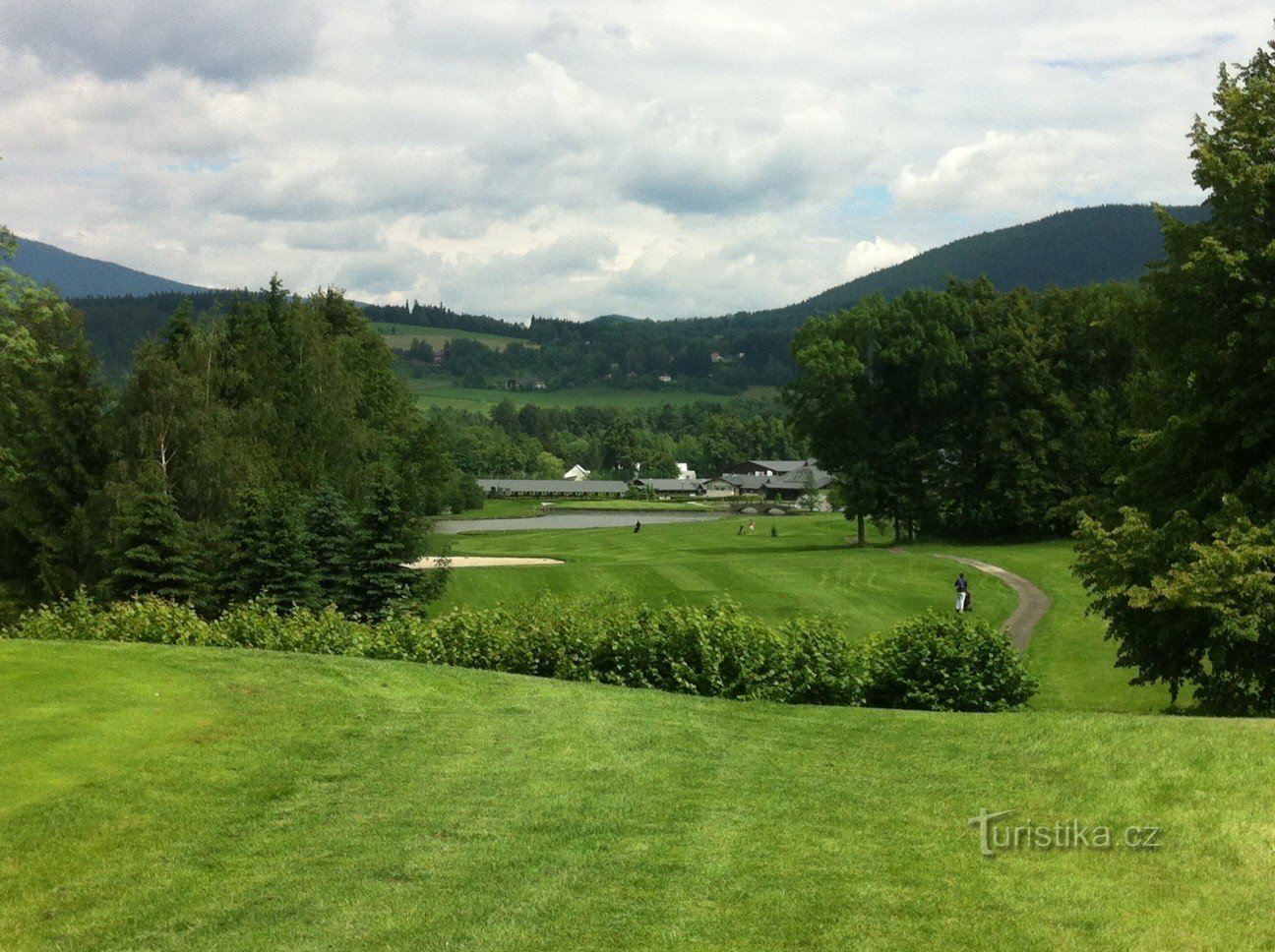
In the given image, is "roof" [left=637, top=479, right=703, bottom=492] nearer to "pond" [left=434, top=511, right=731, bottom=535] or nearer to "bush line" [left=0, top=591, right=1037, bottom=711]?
"pond" [left=434, top=511, right=731, bottom=535]

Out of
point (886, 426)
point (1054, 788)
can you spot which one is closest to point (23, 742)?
point (1054, 788)

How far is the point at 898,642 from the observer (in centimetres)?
1612

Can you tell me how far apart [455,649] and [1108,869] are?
11770mm

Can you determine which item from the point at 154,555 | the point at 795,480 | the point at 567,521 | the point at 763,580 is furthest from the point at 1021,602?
the point at 795,480

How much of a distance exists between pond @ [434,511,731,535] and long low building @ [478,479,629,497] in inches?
1436

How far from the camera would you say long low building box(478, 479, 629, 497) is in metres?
166

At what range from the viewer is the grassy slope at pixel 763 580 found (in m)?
41.4

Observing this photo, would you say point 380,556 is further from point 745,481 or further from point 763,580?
point 745,481

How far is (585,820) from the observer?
8.91 m

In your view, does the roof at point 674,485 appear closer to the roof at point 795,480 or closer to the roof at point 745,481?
the roof at point 745,481

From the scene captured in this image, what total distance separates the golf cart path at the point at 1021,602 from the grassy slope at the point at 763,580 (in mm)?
581

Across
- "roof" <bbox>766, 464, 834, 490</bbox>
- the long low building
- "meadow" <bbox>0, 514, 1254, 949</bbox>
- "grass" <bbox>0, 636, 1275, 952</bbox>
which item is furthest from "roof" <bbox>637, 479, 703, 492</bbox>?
"grass" <bbox>0, 636, 1275, 952</bbox>

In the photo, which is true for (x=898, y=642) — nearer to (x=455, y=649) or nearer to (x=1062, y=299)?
(x=455, y=649)

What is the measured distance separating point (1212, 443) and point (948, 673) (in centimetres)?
863
